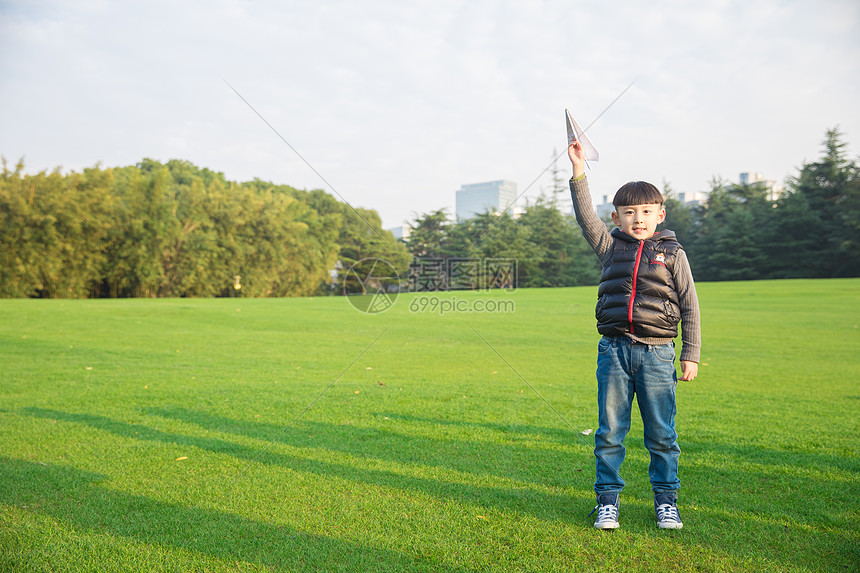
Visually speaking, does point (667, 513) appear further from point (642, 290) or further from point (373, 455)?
point (373, 455)

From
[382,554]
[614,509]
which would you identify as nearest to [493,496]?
[614,509]

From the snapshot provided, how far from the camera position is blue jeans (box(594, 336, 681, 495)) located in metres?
2.73

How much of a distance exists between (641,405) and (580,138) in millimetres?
1447

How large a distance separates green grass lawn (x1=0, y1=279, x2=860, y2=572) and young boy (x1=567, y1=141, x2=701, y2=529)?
0.27 m

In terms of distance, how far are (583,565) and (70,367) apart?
751 cm

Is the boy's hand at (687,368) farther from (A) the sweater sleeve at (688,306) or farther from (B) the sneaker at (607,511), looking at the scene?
(B) the sneaker at (607,511)

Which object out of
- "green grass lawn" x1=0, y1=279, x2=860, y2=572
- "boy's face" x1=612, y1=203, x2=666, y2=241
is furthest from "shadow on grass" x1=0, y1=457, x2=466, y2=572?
"boy's face" x1=612, y1=203, x2=666, y2=241

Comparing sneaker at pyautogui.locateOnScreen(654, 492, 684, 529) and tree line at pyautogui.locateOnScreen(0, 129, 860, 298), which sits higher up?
tree line at pyautogui.locateOnScreen(0, 129, 860, 298)

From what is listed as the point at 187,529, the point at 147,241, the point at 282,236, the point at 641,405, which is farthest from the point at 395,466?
the point at 282,236

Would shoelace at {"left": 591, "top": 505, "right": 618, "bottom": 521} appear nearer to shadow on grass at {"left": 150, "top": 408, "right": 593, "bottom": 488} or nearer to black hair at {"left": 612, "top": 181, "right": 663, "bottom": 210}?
shadow on grass at {"left": 150, "top": 408, "right": 593, "bottom": 488}

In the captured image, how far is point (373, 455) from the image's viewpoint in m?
3.78

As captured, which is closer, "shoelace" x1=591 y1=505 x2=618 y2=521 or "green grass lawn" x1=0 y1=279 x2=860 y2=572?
"green grass lawn" x1=0 y1=279 x2=860 y2=572

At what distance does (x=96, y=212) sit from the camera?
77.0 feet

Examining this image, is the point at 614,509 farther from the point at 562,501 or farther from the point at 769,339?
the point at 769,339
